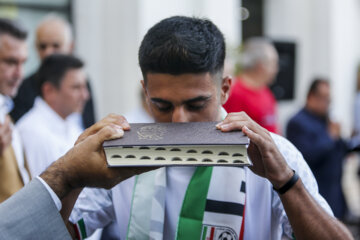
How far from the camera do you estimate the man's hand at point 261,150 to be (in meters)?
1.46

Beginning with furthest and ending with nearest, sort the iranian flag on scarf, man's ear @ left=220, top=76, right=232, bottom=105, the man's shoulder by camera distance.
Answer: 1. the man's shoulder
2. man's ear @ left=220, top=76, right=232, bottom=105
3. the iranian flag on scarf

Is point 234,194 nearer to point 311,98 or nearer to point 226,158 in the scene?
point 226,158

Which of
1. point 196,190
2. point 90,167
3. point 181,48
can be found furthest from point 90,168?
point 181,48

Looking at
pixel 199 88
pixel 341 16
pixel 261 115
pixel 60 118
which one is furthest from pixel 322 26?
pixel 199 88

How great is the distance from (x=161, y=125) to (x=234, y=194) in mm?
376

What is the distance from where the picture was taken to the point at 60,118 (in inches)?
155

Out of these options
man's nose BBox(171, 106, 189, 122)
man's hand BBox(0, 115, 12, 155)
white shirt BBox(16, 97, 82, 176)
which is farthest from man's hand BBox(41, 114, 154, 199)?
white shirt BBox(16, 97, 82, 176)

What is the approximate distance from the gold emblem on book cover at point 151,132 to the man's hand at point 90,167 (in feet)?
0.17

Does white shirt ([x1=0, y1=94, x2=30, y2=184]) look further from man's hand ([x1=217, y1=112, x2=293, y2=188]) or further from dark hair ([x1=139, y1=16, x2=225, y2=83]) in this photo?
man's hand ([x1=217, y1=112, x2=293, y2=188])

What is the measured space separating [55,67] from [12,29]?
0.72 meters

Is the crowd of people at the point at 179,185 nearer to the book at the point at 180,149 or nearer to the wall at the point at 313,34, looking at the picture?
the book at the point at 180,149

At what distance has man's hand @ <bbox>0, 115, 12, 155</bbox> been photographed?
101 inches

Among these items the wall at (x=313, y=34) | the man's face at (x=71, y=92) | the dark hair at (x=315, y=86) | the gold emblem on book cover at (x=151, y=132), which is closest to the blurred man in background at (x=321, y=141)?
the dark hair at (x=315, y=86)

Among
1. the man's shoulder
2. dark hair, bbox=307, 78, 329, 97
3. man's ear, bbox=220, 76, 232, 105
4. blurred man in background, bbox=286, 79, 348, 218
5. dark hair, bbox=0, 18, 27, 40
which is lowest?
blurred man in background, bbox=286, 79, 348, 218
